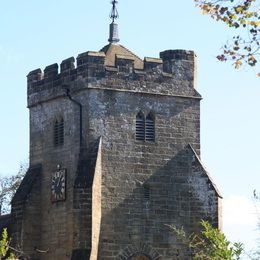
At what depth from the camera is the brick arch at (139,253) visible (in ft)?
106

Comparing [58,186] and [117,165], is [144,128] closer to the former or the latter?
[117,165]

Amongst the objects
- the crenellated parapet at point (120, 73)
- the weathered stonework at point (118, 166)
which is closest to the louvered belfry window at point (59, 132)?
the weathered stonework at point (118, 166)

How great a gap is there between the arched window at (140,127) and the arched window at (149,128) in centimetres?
14

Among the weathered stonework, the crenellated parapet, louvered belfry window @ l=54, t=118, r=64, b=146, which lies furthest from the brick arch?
the crenellated parapet

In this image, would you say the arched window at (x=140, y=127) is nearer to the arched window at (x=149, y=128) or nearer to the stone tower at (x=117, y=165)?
the stone tower at (x=117, y=165)

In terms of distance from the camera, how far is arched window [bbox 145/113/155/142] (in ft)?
110

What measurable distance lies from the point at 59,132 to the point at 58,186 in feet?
6.62

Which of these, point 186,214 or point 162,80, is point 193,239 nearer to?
point 186,214

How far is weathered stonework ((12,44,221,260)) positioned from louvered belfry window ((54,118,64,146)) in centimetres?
23

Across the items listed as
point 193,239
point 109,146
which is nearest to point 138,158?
point 109,146

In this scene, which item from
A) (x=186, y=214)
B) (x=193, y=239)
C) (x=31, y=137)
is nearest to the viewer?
(x=193, y=239)

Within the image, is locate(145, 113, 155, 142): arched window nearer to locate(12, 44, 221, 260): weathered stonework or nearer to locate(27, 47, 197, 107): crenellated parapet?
locate(12, 44, 221, 260): weathered stonework

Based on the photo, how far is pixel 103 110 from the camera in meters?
33.0

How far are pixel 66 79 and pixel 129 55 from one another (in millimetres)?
2501
